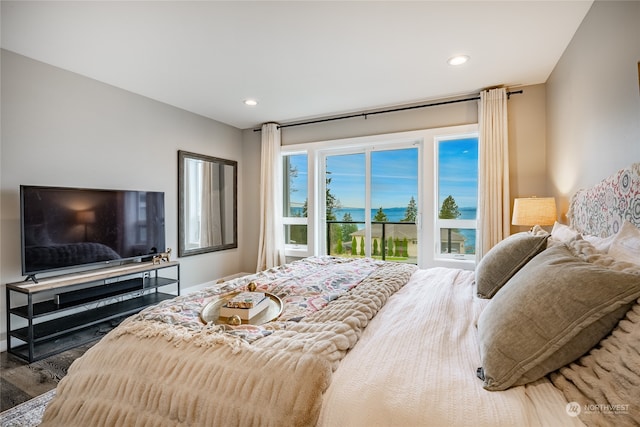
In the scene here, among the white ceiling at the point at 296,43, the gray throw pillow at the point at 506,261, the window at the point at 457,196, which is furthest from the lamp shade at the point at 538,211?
the white ceiling at the point at 296,43

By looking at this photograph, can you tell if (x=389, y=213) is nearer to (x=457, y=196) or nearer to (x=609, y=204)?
(x=457, y=196)

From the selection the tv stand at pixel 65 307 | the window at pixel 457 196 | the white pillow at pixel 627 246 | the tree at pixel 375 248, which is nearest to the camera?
the white pillow at pixel 627 246

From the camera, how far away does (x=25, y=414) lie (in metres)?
1.74

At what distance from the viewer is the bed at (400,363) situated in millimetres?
782

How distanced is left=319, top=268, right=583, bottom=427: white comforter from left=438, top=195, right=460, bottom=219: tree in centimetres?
274

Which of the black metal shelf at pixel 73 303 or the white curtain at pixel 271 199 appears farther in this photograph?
the white curtain at pixel 271 199

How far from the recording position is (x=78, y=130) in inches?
119

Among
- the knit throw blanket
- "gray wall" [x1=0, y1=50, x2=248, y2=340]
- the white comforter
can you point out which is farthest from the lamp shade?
"gray wall" [x1=0, y1=50, x2=248, y2=340]

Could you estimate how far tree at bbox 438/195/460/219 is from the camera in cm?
376

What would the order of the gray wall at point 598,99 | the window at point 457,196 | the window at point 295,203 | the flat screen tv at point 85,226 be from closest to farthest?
the gray wall at point 598,99 < the flat screen tv at point 85,226 < the window at point 457,196 < the window at point 295,203

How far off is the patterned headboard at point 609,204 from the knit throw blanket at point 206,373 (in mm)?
1398

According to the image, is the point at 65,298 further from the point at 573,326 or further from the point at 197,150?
the point at 573,326

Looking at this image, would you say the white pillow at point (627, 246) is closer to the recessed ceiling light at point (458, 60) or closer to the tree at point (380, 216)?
the recessed ceiling light at point (458, 60)

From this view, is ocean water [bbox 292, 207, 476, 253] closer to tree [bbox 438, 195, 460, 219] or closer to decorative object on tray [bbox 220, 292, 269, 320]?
tree [bbox 438, 195, 460, 219]
